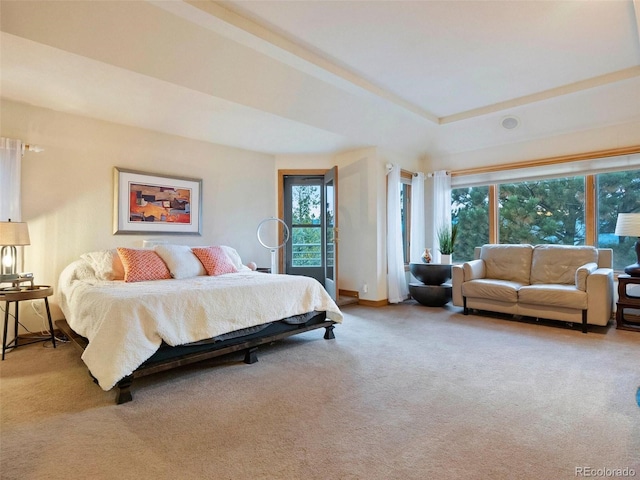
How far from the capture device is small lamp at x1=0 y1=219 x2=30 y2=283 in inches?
119

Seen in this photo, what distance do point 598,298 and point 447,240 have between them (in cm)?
214

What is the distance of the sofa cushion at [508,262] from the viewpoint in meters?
4.80

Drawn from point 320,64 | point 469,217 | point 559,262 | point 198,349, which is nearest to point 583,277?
point 559,262

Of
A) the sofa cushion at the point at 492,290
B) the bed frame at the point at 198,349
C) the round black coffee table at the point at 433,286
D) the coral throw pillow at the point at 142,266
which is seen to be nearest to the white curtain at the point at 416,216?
the round black coffee table at the point at 433,286

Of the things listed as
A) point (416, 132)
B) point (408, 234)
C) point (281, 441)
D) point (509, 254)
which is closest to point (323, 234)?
point (408, 234)

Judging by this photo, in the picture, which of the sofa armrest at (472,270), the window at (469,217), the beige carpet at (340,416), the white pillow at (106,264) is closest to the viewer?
the beige carpet at (340,416)

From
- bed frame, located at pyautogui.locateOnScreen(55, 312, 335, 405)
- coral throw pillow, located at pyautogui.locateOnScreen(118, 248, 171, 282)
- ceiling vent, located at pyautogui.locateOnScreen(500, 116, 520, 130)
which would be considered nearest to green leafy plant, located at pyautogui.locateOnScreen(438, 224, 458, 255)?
ceiling vent, located at pyautogui.locateOnScreen(500, 116, 520, 130)

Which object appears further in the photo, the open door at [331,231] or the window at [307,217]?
the window at [307,217]

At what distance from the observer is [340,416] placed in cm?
204

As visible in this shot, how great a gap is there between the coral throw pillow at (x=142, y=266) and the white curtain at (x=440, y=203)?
4202 millimetres

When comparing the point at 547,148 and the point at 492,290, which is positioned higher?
the point at 547,148

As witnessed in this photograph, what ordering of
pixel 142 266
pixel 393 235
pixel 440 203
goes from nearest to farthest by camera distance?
1. pixel 142 266
2. pixel 393 235
3. pixel 440 203

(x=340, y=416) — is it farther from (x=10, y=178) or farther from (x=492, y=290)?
(x=10, y=178)

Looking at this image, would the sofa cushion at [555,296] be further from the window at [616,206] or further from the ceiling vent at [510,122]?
the ceiling vent at [510,122]
